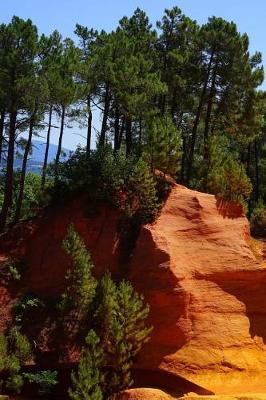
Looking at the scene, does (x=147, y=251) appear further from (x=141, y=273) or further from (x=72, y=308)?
(x=72, y=308)

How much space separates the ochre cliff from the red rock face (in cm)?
4

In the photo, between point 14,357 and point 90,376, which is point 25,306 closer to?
point 14,357

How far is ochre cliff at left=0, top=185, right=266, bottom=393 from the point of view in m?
21.1

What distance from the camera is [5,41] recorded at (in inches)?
1062

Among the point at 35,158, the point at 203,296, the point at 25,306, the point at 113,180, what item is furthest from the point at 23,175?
the point at 203,296

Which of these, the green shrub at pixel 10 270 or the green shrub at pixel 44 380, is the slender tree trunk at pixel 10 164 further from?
the green shrub at pixel 44 380

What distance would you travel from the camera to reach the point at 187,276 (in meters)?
22.3


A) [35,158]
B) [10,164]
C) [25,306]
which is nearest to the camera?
[25,306]

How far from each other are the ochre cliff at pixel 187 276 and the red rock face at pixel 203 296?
40 mm

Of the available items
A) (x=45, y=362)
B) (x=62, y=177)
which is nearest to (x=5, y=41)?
(x=62, y=177)

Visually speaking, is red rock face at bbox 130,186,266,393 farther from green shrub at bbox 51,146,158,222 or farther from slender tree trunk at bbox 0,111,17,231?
slender tree trunk at bbox 0,111,17,231

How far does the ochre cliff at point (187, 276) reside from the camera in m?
21.1

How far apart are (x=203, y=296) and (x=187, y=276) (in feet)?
3.50

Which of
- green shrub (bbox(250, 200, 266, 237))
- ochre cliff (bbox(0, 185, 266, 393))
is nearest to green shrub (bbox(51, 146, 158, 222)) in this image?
ochre cliff (bbox(0, 185, 266, 393))
